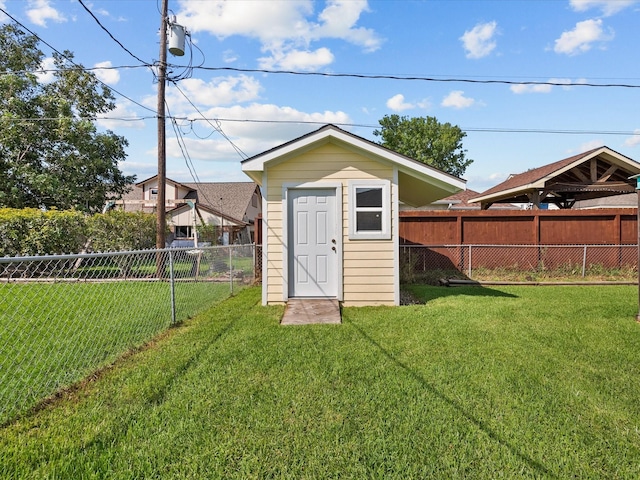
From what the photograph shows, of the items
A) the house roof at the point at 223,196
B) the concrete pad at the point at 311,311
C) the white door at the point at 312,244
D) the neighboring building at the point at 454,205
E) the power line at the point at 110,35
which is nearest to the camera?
the concrete pad at the point at 311,311

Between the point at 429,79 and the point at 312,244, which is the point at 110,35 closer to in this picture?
the point at 312,244

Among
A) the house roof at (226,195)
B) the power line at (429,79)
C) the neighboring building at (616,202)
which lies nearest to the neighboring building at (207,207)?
the house roof at (226,195)

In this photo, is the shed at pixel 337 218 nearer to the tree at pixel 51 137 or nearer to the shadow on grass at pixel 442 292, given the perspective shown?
the shadow on grass at pixel 442 292

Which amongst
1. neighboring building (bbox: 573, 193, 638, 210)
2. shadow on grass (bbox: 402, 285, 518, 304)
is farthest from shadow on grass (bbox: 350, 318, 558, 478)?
neighboring building (bbox: 573, 193, 638, 210)

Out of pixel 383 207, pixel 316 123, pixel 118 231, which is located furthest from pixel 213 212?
pixel 383 207

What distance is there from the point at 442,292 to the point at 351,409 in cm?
564

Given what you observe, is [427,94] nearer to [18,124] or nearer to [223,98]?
[223,98]

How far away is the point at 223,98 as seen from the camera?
1318cm

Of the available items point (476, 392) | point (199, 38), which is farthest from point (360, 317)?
point (199, 38)

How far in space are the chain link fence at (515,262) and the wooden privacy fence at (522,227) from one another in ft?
0.88

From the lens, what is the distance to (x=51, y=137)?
46.0 feet

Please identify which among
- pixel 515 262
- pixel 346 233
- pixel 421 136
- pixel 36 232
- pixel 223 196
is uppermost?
pixel 421 136

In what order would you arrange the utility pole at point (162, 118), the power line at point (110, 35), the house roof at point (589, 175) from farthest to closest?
1. the house roof at point (589, 175)
2. the utility pole at point (162, 118)
3. the power line at point (110, 35)

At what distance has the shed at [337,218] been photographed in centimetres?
643
